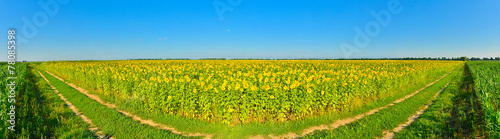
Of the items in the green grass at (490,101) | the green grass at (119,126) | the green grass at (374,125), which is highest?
the green grass at (490,101)

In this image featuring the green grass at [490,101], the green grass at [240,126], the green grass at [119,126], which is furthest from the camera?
the green grass at [240,126]

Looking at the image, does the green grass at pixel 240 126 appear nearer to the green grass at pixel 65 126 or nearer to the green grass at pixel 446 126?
the green grass at pixel 65 126

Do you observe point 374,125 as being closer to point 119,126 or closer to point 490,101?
point 490,101

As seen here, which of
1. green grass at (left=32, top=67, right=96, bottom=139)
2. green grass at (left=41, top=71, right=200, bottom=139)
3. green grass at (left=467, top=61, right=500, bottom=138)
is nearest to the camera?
green grass at (left=467, top=61, right=500, bottom=138)

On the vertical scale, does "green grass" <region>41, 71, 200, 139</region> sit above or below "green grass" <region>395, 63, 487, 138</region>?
below

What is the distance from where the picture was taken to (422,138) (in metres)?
5.27

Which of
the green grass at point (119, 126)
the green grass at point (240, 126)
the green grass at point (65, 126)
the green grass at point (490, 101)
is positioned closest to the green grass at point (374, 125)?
the green grass at point (240, 126)

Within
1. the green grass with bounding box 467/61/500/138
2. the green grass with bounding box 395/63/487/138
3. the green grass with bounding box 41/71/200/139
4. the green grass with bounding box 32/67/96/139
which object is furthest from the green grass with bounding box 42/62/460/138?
the green grass with bounding box 467/61/500/138

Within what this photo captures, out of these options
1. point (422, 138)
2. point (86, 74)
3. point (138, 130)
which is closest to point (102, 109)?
point (138, 130)

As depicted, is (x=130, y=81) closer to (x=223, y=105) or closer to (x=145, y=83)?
(x=145, y=83)

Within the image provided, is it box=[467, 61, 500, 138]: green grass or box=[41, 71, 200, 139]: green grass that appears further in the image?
box=[41, 71, 200, 139]: green grass

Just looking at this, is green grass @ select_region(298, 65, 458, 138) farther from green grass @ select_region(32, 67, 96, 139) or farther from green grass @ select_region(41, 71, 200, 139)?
green grass @ select_region(32, 67, 96, 139)

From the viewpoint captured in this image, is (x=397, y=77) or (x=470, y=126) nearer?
(x=470, y=126)

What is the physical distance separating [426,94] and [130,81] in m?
15.9
